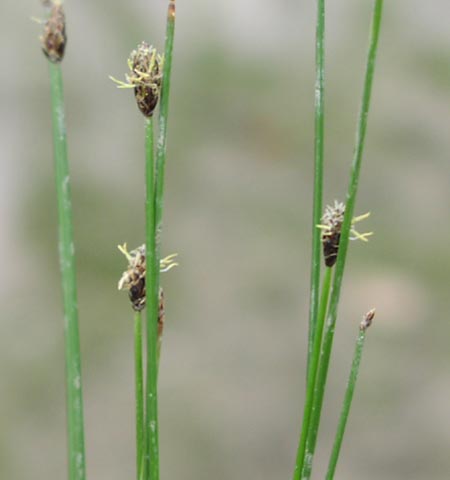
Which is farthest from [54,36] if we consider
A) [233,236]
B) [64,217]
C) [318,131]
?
[233,236]

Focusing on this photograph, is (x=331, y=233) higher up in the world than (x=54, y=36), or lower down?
lower down

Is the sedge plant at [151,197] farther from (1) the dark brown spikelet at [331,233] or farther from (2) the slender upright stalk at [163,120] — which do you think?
(1) the dark brown spikelet at [331,233]

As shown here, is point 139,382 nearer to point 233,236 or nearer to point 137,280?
point 137,280

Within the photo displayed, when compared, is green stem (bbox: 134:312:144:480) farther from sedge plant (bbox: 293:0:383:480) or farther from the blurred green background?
the blurred green background

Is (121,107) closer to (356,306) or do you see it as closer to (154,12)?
(154,12)

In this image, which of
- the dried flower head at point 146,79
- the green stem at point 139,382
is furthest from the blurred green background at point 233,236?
the dried flower head at point 146,79
